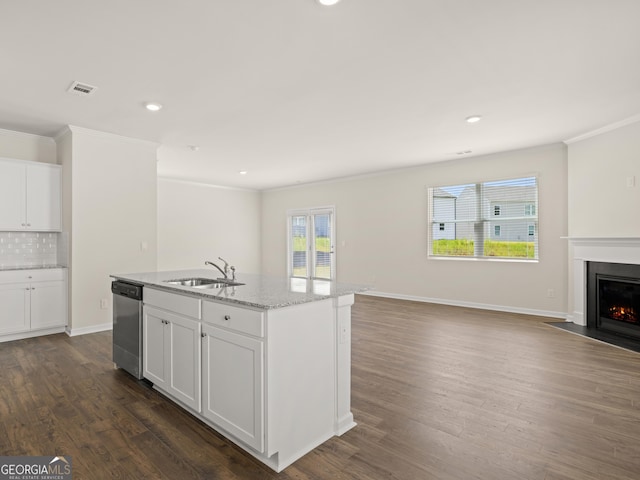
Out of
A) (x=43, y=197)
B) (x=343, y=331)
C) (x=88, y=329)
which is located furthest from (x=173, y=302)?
(x=43, y=197)

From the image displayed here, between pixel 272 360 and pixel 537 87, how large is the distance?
3.35 metres

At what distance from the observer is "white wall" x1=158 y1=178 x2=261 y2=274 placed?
817 cm

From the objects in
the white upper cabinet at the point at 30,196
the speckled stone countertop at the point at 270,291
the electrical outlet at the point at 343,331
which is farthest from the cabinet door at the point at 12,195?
the electrical outlet at the point at 343,331

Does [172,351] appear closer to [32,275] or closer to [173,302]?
[173,302]

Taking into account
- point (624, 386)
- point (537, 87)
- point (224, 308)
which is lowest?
point (624, 386)

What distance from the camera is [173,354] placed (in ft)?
8.25

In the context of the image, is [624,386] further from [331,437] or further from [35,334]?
[35,334]

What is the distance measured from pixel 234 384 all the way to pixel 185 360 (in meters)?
0.57

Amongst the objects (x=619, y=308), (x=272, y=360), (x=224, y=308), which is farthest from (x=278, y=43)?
(x=619, y=308)

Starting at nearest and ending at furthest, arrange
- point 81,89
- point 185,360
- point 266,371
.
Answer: point 266,371, point 185,360, point 81,89

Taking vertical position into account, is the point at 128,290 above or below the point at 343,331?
above

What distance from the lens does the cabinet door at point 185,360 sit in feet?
7.48

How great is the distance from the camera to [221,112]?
3963mm

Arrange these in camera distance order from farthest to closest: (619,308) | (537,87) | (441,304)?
(441,304) → (619,308) → (537,87)
